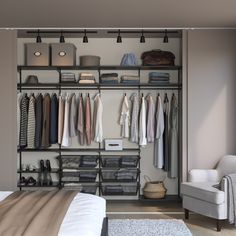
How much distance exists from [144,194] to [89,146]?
1.11 m

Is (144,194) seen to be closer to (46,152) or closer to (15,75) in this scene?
(46,152)

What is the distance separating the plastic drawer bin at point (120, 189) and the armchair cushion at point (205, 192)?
1.16 metres

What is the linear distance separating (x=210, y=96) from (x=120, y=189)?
1.91 meters

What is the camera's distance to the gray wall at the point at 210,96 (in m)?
5.76

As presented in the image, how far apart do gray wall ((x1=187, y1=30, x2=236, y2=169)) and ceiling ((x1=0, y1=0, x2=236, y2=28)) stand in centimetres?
28

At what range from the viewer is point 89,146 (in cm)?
640

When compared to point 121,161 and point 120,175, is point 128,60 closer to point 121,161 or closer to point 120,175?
point 121,161

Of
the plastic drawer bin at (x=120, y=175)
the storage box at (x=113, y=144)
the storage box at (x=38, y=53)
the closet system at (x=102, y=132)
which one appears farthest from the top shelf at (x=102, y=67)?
the plastic drawer bin at (x=120, y=175)

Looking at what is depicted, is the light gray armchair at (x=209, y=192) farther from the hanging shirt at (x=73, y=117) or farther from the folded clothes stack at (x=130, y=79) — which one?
the hanging shirt at (x=73, y=117)

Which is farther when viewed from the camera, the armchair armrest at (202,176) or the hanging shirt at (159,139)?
the hanging shirt at (159,139)

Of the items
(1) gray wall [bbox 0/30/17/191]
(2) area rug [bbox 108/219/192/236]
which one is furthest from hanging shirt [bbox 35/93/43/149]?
(2) area rug [bbox 108/219/192/236]

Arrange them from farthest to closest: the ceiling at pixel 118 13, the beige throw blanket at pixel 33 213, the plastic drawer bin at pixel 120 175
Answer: the plastic drawer bin at pixel 120 175, the ceiling at pixel 118 13, the beige throw blanket at pixel 33 213

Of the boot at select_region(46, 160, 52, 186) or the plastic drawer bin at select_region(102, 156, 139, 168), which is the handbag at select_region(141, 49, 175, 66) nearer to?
the plastic drawer bin at select_region(102, 156, 139, 168)

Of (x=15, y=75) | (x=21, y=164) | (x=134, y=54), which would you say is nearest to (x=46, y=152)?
(x=21, y=164)
